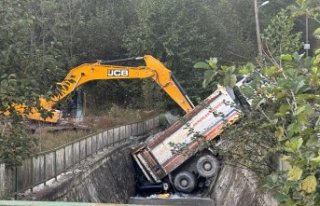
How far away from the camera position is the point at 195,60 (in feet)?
117

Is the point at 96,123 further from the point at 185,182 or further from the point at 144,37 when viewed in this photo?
the point at 185,182

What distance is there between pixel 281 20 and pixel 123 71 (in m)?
11.9

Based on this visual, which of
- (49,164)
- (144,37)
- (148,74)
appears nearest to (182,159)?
(148,74)

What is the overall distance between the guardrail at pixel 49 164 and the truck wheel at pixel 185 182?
3146 millimetres

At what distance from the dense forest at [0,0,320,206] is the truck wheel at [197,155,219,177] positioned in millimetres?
2308

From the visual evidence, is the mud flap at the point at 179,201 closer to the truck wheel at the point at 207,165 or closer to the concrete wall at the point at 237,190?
the concrete wall at the point at 237,190

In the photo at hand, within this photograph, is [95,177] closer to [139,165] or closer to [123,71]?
[139,165]

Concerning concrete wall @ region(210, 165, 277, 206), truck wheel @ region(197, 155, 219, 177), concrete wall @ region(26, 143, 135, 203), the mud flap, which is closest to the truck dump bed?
truck wheel @ region(197, 155, 219, 177)

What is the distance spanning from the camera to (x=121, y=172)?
1984 centimetres

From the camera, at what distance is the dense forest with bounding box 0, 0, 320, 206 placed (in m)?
3.78

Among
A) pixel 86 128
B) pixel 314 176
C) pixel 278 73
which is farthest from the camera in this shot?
pixel 86 128

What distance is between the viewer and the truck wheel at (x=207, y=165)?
757 inches

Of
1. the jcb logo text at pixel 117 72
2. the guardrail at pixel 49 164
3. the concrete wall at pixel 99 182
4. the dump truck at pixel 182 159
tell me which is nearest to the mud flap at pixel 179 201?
the concrete wall at pixel 99 182

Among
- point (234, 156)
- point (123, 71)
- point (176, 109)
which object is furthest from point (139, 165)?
point (176, 109)
